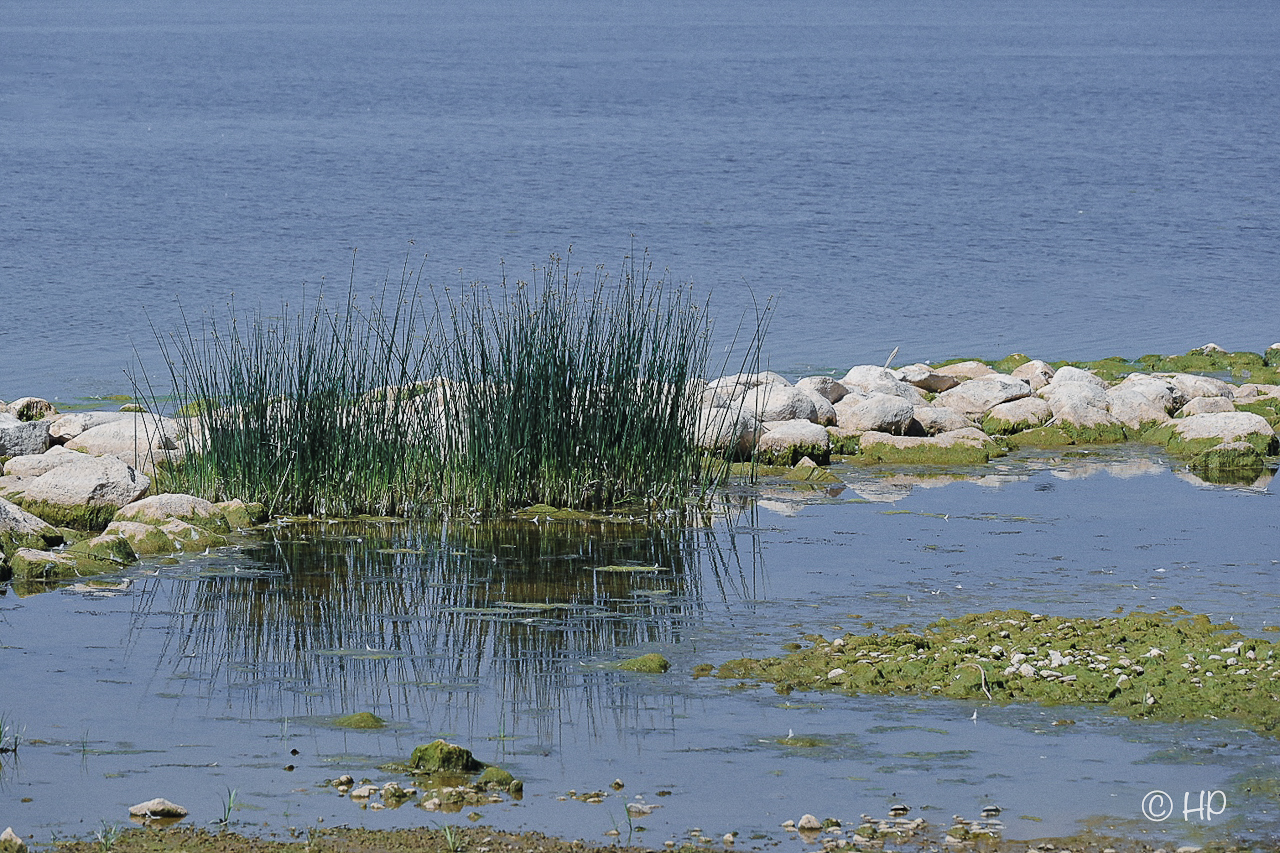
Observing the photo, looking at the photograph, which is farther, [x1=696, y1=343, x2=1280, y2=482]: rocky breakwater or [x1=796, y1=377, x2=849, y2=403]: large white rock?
[x1=796, y1=377, x2=849, y2=403]: large white rock

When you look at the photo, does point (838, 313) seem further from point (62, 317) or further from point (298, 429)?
point (298, 429)

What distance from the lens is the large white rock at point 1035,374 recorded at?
16.1 meters

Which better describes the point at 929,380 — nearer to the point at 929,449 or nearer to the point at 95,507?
the point at 929,449

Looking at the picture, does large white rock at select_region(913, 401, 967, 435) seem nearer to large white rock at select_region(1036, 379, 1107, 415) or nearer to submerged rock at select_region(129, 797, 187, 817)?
large white rock at select_region(1036, 379, 1107, 415)

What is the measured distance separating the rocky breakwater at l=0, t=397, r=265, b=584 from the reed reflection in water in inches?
16.7

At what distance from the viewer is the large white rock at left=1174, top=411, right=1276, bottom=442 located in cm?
1330

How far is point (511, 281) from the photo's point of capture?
75.4ft

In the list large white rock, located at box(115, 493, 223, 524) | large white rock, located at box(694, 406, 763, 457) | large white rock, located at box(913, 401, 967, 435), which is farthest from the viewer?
large white rock, located at box(913, 401, 967, 435)

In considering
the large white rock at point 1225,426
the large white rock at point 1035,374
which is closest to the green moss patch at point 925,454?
the large white rock at point 1225,426

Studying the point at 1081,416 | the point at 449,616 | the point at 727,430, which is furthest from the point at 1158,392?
the point at 449,616

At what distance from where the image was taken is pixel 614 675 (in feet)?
23.5

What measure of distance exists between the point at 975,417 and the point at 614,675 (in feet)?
26.8

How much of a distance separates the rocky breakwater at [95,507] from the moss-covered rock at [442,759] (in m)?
3.77

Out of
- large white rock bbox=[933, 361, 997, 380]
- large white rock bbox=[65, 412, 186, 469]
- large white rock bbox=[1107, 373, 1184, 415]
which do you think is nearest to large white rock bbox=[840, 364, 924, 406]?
large white rock bbox=[933, 361, 997, 380]
